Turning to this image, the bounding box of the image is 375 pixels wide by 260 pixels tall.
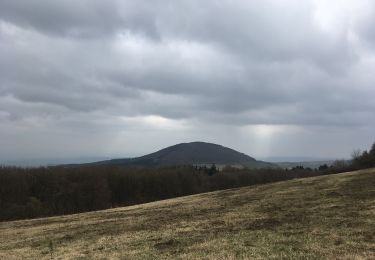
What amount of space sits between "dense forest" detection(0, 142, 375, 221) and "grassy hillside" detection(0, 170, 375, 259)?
6504 centimetres

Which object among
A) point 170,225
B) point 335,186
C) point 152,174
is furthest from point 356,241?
point 152,174

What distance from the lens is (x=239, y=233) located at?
1805 cm

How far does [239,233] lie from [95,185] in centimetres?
10415

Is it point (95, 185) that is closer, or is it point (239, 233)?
point (239, 233)

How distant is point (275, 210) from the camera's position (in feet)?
77.5

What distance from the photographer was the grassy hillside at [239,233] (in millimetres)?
14555

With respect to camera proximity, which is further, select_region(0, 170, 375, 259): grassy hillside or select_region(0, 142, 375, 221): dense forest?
select_region(0, 142, 375, 221): dense forest

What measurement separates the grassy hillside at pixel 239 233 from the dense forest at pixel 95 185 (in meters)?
65.0

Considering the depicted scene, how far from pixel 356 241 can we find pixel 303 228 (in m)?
3.18

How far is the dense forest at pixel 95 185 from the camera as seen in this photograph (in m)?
99.7

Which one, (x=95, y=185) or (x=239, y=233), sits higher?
(x=95, y=185)

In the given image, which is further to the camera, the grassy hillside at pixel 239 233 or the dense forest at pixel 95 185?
the dense forest at pixel 95 185

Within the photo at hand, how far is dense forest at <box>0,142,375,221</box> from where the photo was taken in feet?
327

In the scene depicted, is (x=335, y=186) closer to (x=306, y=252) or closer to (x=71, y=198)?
(x=306, y=252)
